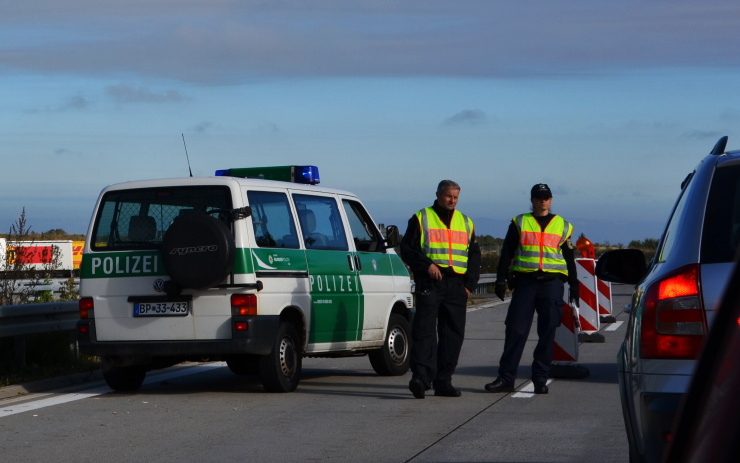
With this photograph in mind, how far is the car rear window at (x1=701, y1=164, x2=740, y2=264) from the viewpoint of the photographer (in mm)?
4375

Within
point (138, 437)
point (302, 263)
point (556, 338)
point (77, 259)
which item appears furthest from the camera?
point (77, 259)

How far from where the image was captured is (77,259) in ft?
214

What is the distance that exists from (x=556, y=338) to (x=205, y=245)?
4.15 metres

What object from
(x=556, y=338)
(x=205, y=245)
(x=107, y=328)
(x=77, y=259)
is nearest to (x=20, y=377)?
(x=107, y=328)

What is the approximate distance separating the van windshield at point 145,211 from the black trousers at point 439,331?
2.03 m

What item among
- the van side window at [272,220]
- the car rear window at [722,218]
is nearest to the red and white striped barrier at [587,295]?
the van side window at [272,220]

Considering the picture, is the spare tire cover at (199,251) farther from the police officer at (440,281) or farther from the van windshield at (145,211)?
the police officer at (440,281)

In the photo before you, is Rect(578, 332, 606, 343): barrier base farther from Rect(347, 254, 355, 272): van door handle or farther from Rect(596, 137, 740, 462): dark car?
Rect(596, 137, 740, 462): dark car

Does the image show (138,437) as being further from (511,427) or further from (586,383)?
(586,383)

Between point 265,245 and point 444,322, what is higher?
point 265,245

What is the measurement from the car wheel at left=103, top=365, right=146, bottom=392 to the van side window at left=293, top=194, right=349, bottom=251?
6.63ft

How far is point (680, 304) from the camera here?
14.3 feet

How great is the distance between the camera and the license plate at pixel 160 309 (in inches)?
424

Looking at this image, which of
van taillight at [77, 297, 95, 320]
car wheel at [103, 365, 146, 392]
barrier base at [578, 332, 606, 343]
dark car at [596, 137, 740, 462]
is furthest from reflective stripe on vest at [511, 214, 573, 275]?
dark car at [596, 137, 740, 462]
